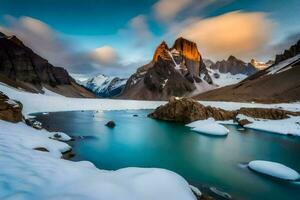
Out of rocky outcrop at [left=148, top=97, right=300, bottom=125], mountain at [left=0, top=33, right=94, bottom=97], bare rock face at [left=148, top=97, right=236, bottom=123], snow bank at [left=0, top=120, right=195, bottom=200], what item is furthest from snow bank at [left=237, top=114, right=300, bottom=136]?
mountain at [left=0, top=33, right=94, bottom=97]

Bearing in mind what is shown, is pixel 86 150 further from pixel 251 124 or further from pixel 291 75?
pixel 291 75

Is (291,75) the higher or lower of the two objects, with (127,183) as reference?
higher

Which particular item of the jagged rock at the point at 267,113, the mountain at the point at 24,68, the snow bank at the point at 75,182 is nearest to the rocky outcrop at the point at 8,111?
the snow bank at the point at 75,182

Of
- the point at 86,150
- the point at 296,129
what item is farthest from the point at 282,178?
the point at 296,129

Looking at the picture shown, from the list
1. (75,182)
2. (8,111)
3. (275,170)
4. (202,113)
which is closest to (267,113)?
(202,113)

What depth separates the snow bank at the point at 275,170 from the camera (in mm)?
17173

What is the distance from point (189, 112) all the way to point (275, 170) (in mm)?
34002

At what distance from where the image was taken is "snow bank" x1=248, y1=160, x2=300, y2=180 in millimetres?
17173

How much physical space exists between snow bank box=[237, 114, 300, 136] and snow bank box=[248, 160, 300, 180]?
2531cm

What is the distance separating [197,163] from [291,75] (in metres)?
141

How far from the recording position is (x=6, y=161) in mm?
9164

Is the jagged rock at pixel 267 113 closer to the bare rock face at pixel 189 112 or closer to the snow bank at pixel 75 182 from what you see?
the bare rock face at pixel 189 112

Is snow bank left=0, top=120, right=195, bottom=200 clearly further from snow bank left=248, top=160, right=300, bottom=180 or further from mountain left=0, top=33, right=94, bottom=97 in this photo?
mountain left=0, top=33, right=94, bottom=97

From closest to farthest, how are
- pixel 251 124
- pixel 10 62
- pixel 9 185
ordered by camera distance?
1. pixel 9 185
2. pixel 251 124
3. pixel 10 62
